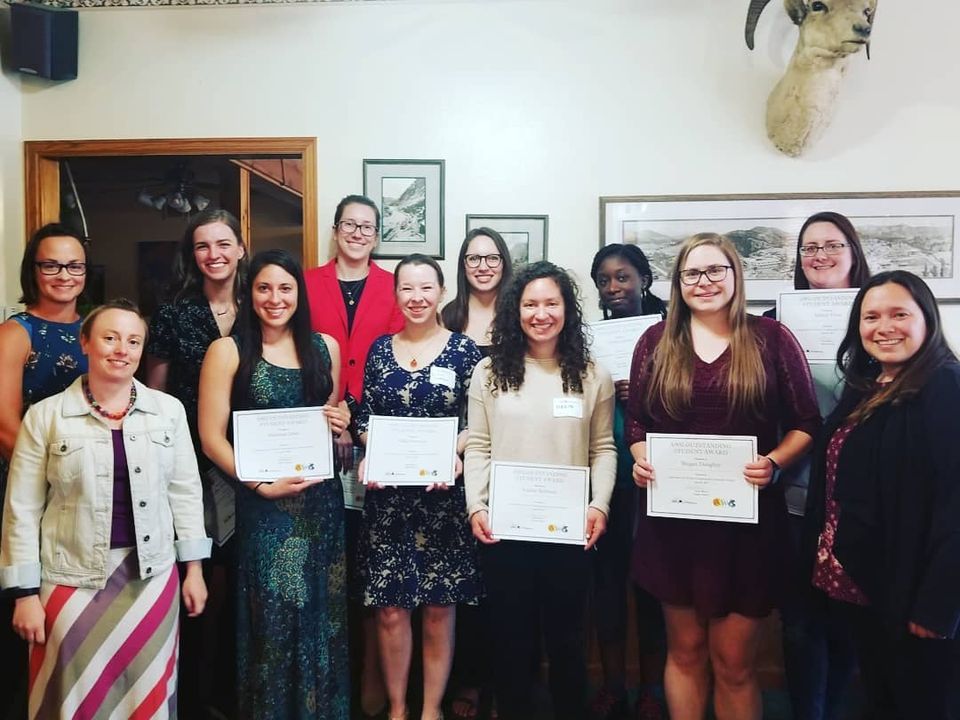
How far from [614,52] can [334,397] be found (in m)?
2.21

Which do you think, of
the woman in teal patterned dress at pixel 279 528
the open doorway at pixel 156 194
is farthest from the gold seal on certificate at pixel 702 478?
the open doorway at pixel 156 194

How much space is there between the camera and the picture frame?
3.05m

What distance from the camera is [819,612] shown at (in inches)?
75.9

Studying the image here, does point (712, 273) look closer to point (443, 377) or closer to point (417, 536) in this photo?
point (443, 377)

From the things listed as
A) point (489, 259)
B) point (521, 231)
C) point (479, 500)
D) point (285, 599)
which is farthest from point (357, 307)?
point (285, 599)

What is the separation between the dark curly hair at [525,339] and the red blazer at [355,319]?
666 millimetres

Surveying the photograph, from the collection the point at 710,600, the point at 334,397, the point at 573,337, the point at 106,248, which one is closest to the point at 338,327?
the point at 334,397

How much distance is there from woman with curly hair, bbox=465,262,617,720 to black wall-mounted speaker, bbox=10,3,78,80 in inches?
109

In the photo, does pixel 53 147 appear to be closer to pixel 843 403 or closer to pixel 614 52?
pixel 614 52

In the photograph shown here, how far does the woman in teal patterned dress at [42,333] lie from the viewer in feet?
6.41

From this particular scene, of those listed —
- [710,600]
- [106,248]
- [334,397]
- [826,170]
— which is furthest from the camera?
[106,248]

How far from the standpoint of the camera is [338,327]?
2561 mm

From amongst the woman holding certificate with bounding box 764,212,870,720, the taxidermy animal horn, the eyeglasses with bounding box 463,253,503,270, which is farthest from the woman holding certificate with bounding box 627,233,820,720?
the taxidermy animal horn

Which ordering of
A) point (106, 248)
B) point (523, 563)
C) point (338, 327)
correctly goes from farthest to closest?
1. point (106, 248)
2. point (338, 327)
3. point (523, 563)
